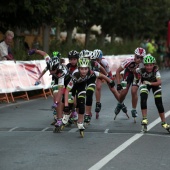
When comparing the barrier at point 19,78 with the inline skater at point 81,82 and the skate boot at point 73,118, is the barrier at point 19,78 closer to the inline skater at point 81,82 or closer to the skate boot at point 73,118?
the skate boot at point 73,118

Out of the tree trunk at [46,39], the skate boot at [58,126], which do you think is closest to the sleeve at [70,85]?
the skate boot at [58,126]

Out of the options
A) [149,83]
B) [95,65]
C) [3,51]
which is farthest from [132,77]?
[3,51]

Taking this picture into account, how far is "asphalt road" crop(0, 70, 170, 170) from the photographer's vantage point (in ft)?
33.6

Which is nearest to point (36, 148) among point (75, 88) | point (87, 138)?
point (87, 138)

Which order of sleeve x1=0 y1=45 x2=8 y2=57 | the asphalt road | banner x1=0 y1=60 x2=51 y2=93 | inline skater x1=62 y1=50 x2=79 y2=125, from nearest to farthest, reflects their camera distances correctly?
the asphalt road, inline skater x1=62 y1=50 x2=79 y2=125, banner x1=0 y1=60 x2=51 y2=93, sleeve x1=0 y1=45 x2=8 y2=57

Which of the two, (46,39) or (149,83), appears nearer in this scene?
(149,83)

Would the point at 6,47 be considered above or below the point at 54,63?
above

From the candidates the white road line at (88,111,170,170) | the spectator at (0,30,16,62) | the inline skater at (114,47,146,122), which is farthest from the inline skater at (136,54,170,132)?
the spectator at (0,30,16,62)

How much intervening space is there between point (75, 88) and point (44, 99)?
8246mm

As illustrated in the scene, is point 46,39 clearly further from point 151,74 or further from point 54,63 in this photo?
point 151,74

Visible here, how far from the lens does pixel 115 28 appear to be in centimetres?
4581

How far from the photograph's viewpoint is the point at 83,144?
12.2 m

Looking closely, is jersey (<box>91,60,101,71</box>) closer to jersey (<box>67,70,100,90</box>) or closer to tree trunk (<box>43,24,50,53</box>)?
jersey (<box>67,70,100,90</box>)

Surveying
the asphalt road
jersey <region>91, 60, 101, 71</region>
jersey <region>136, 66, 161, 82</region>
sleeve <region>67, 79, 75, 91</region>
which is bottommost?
the asphalt road
